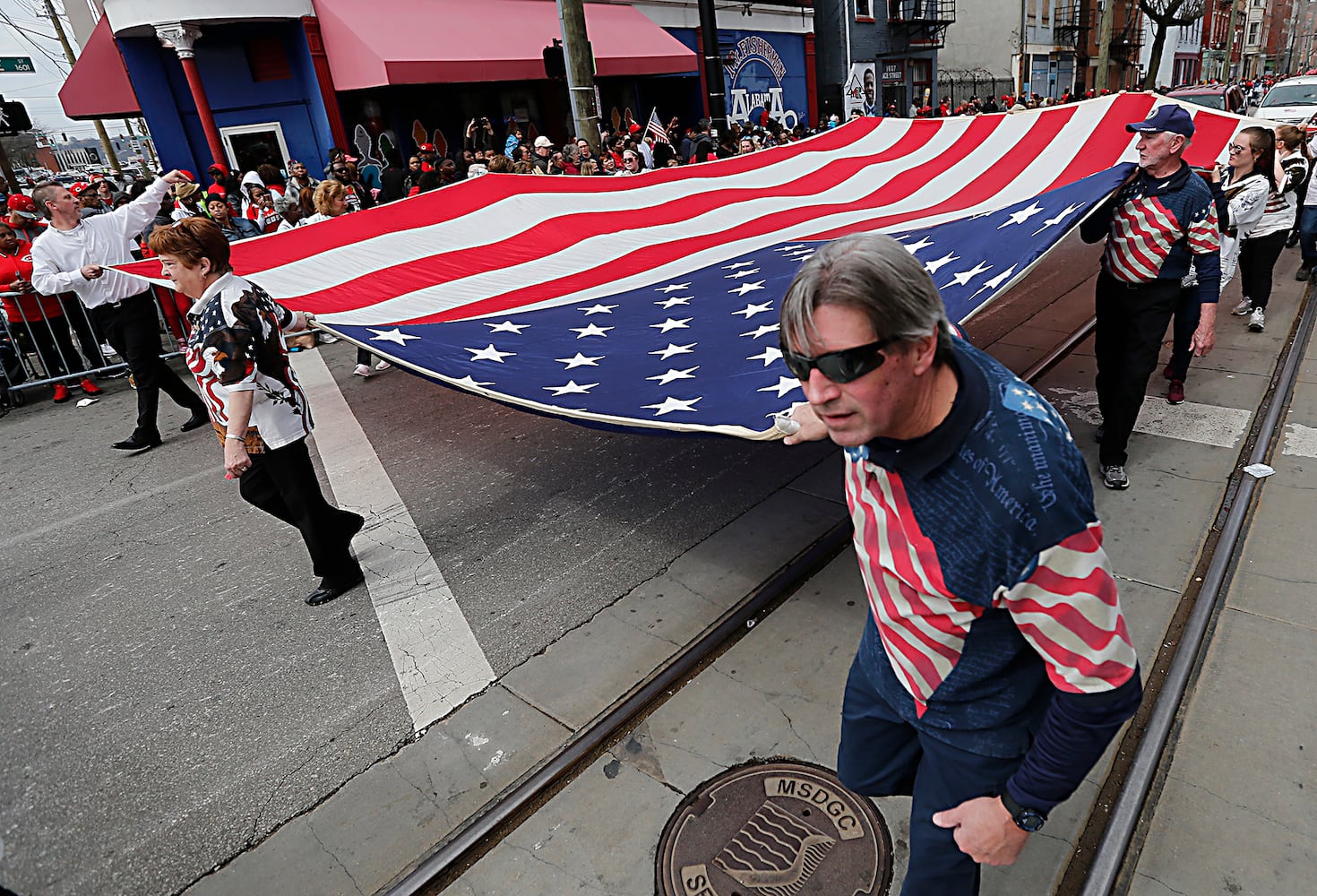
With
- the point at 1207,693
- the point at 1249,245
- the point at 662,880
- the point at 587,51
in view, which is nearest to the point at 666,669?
the point at 662,880

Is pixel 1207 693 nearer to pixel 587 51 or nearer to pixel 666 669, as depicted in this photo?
pixel 666 669

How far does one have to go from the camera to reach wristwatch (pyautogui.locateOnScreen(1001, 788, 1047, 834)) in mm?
→ 1355

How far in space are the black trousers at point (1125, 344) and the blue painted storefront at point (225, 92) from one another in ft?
48.3

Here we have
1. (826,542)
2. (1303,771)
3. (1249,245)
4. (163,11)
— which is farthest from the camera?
(163,11)

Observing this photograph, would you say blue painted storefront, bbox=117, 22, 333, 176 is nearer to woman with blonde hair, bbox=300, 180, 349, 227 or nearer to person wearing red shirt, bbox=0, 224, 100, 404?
person wearing red shirt, bbox=0, 224, 100, 404

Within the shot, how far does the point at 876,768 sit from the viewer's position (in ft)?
6.09

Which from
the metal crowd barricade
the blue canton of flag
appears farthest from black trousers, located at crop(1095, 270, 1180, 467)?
the metal crowd barricade

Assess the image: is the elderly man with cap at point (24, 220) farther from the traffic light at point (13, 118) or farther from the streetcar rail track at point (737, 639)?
the streetcar rail track at point (737, 639)

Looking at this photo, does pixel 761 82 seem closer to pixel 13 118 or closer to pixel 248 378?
pixel 13 118

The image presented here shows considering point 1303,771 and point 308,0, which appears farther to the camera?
point 308,0

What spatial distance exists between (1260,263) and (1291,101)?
523 inches

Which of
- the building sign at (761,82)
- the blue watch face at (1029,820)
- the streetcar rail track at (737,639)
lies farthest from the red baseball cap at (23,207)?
the building sign at (761,82)

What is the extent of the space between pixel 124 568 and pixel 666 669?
11.6ft

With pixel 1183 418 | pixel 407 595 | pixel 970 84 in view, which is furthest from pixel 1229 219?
pixel 970 84
